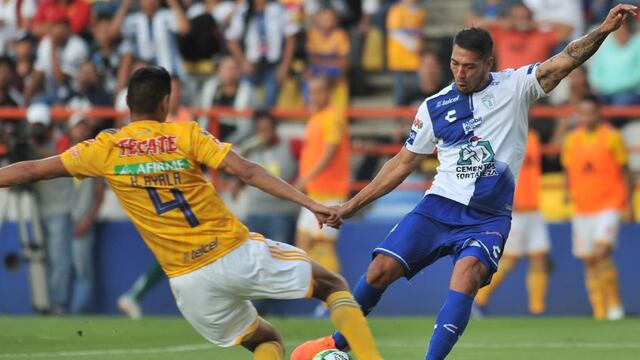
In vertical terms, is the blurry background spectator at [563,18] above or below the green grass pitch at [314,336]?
above

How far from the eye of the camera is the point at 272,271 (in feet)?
26.9

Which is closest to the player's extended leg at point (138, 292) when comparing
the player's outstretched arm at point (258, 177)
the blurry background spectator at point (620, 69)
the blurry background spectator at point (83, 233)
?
the blurry background spectator at point (83, 233)

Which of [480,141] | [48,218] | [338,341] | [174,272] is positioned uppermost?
[480,141]

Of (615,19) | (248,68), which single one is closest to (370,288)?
(615,19)

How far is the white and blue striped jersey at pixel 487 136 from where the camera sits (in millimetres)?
9094

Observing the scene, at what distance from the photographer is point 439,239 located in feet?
30.3

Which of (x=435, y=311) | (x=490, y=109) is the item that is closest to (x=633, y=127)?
(x=435, y=311)

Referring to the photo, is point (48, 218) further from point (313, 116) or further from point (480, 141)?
point (480, 141)

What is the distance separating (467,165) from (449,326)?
117cm

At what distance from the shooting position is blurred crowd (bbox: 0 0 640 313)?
1628cm

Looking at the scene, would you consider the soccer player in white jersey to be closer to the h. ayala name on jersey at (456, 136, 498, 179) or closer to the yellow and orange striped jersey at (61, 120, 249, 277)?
the h. ayala name on jersey at (456, 136, 498, 179)

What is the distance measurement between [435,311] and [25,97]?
637 cm

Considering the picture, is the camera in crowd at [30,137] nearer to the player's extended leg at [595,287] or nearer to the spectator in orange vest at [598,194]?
the spectator in orange vest at [598,194]

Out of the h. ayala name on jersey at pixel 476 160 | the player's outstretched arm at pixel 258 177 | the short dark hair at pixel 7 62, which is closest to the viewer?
the player's outstretched arm at pixel 258 177
